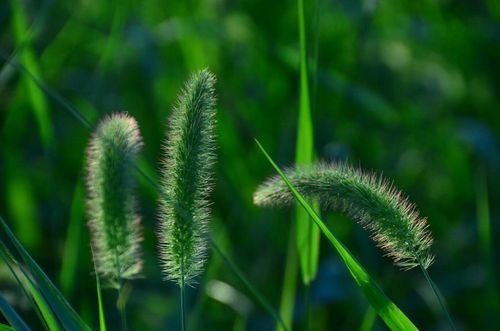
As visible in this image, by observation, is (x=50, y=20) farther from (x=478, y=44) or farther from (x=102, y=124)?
(x=102, y=124)

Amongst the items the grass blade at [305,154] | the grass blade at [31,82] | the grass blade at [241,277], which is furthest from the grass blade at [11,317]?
the grass blade at [31,82]

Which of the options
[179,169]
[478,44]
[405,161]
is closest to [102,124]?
[179,169]

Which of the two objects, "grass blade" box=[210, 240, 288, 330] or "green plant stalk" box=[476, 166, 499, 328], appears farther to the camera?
"green plant stalk" box=[476, 166, 499, 328]

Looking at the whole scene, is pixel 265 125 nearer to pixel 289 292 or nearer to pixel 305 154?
pixel 289 292

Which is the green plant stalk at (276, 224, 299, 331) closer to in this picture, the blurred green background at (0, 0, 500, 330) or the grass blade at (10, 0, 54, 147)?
the blurred green background at (0, 0, 500, 330)

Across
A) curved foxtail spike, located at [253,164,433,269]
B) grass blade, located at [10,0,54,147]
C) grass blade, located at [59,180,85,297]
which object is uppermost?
grass blade, located at [10,0,54,147]

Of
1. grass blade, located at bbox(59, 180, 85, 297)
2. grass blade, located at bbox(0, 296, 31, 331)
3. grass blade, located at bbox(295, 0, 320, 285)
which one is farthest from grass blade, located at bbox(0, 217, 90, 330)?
grass blade, located at bbox(59, 180, 85, 297)
